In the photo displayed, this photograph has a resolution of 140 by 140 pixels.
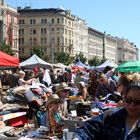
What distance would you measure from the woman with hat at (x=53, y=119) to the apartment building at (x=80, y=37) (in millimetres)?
122034

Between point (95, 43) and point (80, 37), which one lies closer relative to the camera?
point (80, 37)

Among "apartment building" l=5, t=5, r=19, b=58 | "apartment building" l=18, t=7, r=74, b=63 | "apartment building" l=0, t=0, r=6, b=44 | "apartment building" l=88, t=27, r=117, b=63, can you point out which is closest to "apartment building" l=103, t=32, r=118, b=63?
"apartment building" l=88, t=27, r=117, b=63

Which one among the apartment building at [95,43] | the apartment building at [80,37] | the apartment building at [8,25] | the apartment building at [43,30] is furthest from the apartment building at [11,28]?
the apartment building at [95,43]

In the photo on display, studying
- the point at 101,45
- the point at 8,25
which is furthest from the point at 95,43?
the point at 8,25

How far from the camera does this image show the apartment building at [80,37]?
13150 cm

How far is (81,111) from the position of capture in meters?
8.67

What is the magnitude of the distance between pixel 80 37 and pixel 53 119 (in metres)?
130

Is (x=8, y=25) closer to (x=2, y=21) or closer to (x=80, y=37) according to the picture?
(x=2, y=21)

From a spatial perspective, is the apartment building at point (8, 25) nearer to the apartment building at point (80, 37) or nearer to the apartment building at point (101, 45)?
the apartment building at point (80, 37)

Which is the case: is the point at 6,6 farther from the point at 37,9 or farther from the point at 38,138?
the point at 38,138

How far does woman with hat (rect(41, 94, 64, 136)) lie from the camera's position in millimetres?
5944

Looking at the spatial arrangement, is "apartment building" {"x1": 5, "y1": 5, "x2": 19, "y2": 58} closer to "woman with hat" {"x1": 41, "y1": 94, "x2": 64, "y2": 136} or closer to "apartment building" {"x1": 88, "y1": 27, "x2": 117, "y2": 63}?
"apartment building" {"x1": 88, "y1": 27, "x2": 117, "y2": 63}

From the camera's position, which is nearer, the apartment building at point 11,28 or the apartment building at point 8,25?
the apartment building at point 8,25

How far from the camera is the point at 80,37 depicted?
136 m
